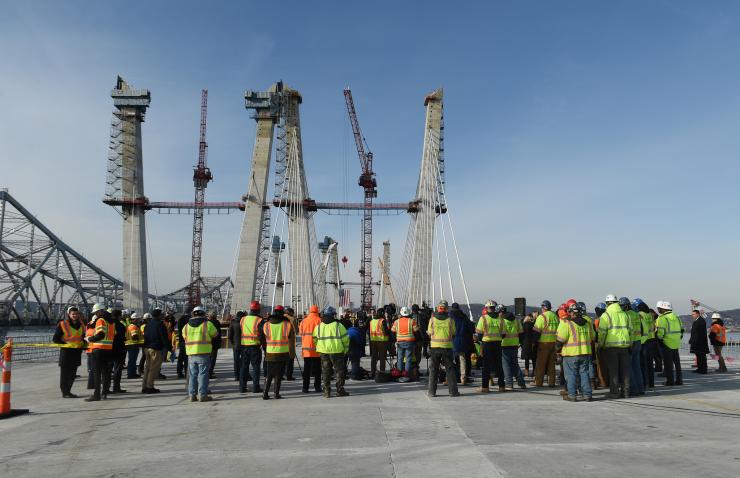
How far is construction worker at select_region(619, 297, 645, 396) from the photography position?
9961mm

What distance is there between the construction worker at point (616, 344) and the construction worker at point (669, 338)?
2.34m

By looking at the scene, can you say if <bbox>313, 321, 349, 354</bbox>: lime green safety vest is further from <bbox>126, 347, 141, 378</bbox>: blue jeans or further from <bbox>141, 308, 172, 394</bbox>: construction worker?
<bbox>126, 347, 141, 378</bbox>: blue jeans

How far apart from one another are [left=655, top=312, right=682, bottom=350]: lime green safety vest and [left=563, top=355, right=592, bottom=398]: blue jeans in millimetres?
3322

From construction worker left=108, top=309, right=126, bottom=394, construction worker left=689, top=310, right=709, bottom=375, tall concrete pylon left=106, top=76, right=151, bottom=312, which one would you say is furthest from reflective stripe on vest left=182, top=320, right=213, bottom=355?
tall concrete pylon left=106, top=76, right=151, bottom=312

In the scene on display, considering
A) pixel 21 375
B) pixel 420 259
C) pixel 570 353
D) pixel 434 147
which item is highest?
pixel 434 147

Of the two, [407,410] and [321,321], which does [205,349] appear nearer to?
[321,321]

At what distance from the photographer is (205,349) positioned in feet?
31.6

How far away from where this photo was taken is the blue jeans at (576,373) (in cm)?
926

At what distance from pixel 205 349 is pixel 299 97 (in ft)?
119

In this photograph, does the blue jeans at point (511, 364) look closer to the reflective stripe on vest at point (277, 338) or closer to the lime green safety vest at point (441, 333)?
the lime green safety vest at point (441, 333)

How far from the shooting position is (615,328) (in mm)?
9633

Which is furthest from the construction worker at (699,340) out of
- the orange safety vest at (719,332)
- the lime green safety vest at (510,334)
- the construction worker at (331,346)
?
the construction worker at (331,346)

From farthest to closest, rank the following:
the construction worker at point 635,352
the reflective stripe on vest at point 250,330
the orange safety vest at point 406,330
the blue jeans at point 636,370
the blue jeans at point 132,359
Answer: the blue jeans at point 132,359, the orange safety vest at point 406,330, the reflective stripe on vest at point 250,330, the blue jeans at point 636,370, the construction worker at point 635,352

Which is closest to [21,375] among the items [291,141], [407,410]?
[407,410]
